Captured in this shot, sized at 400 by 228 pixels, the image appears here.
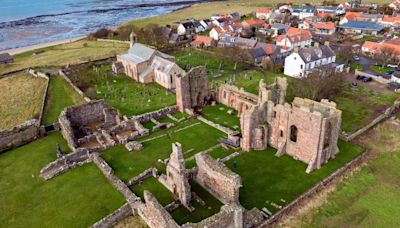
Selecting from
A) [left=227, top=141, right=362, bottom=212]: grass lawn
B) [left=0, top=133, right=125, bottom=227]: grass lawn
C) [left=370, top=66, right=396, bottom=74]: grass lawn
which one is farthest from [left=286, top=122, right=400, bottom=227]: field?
[left=370, top=66, right=396, bottom=74]: grass lawn

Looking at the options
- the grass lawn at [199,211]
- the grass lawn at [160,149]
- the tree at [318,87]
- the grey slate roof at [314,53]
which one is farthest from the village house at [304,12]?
the grass lawn at [199,211]

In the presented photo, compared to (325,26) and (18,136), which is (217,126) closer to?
(18,136)

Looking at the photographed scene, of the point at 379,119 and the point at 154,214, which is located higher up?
the point at 154,214

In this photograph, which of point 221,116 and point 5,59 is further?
point 5,59

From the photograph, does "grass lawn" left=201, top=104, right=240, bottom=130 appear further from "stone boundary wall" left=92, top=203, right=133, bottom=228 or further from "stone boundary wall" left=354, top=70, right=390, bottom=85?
"stone boundary wall" left=354, top=70, right=390, bottom=85

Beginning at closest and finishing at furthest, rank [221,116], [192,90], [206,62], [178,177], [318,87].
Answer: [178,177], [221,116], [318,87], [192,90], [206,62]

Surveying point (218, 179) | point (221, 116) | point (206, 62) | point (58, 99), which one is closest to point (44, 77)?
point (58, 99)
